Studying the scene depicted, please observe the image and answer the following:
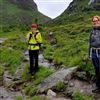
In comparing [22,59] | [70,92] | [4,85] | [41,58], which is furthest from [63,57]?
[70,92]

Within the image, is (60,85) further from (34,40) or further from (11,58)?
(11,58)

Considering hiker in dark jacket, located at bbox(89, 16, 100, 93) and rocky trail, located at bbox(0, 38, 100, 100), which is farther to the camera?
rocky trail, located at bbox(0, 38, 100, 100)

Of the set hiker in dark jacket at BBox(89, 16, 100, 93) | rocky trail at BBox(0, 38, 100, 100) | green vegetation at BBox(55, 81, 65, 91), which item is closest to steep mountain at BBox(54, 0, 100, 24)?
rocky trail at BBox(0, 38, 100, 100)

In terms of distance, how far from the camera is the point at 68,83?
1148 centimetres

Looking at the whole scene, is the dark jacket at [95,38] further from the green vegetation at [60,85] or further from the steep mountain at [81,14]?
the steep mountain at [81,14]

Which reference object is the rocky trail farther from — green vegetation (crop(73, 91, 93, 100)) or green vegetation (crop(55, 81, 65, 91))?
green vegetation (crop(73, 91, 93, 100))

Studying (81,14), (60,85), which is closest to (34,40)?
(60,85)

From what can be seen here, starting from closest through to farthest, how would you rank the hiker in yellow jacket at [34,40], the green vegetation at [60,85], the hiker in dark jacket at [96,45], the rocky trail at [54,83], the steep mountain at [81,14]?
the hiker in dark jacket at [96,45]
the rocky trail at [54,83]
the green vegetation at [60,85]
the hiker in yellow jacket at [34,40]
the steep mountain at [81,14]

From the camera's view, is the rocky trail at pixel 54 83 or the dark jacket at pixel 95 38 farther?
the rocky trail at pixel 54 83

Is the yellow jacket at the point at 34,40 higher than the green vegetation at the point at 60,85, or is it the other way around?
the yellow jacket at the point at 34,40

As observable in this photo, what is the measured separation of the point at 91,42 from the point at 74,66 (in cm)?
301

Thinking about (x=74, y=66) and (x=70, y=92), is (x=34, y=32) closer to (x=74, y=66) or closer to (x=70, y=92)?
(x=74, y=66)

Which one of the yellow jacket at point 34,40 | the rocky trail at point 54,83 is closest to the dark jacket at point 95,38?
the rocky trail at point 54,83

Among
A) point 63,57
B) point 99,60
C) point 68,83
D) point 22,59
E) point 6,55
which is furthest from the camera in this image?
point 6,55
